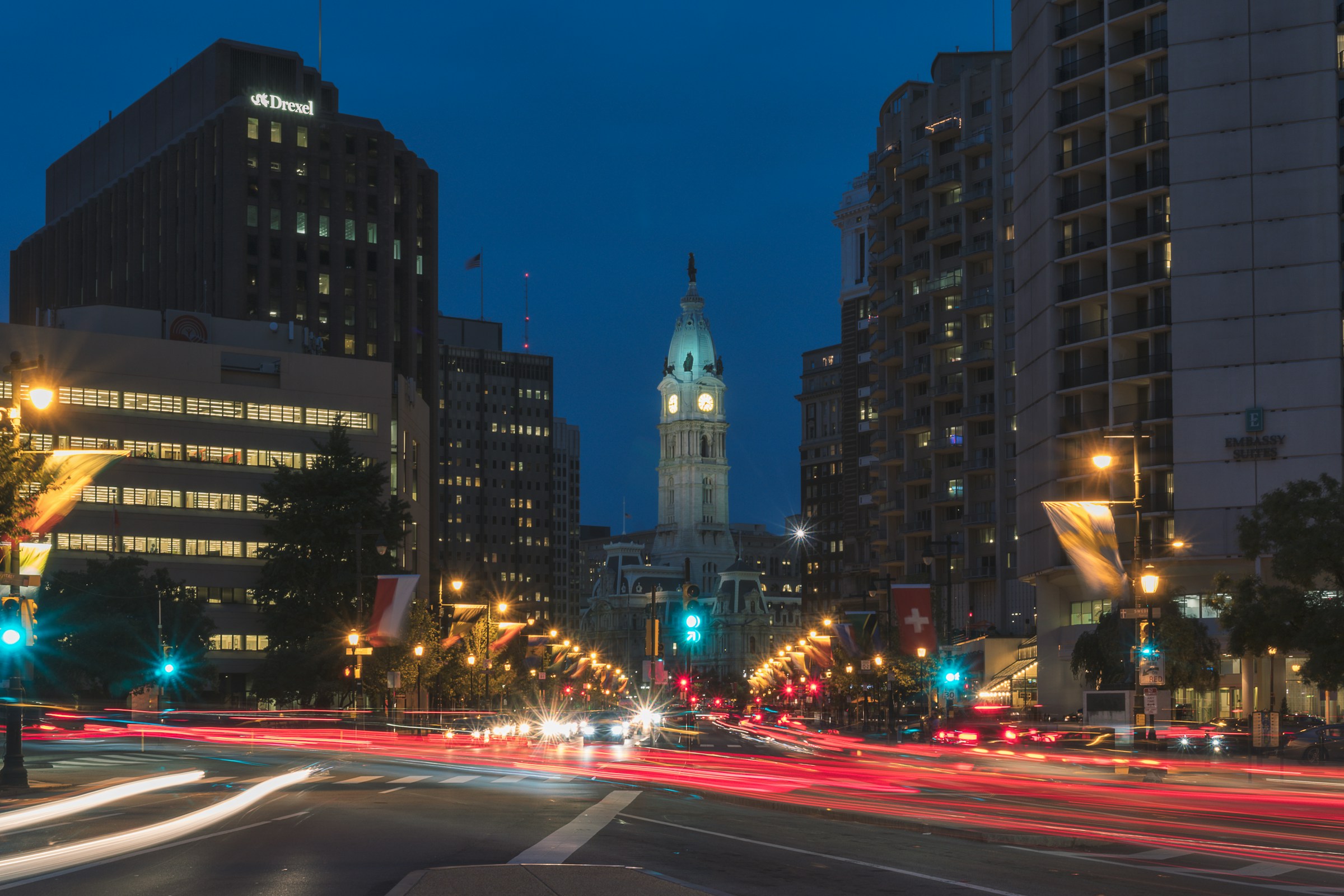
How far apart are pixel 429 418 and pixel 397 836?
462ft

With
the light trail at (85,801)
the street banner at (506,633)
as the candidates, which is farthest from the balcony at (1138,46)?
the light trail at (85,801)

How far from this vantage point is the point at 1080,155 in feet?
289

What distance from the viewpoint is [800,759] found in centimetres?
5081

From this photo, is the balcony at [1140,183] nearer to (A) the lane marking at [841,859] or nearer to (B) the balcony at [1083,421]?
(B) the balcony at [1083,421]

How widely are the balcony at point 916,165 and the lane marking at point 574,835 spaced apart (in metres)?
107

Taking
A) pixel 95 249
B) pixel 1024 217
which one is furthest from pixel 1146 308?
pixel 95 249

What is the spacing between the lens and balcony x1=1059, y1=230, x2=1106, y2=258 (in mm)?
87125

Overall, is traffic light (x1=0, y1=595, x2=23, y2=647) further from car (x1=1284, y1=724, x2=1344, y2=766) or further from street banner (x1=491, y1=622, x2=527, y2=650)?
street banner (x1=491, y1=622, x2=527, y2=650)

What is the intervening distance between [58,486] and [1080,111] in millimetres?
68333

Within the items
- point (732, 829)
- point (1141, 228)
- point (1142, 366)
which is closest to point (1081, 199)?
point (1141, 228)

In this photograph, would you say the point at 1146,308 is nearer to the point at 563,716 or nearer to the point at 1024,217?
the point at 1024,217

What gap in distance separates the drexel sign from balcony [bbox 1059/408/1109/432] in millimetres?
94492

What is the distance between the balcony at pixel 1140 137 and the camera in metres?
83.6

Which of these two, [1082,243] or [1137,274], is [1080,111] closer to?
[1082,243]
